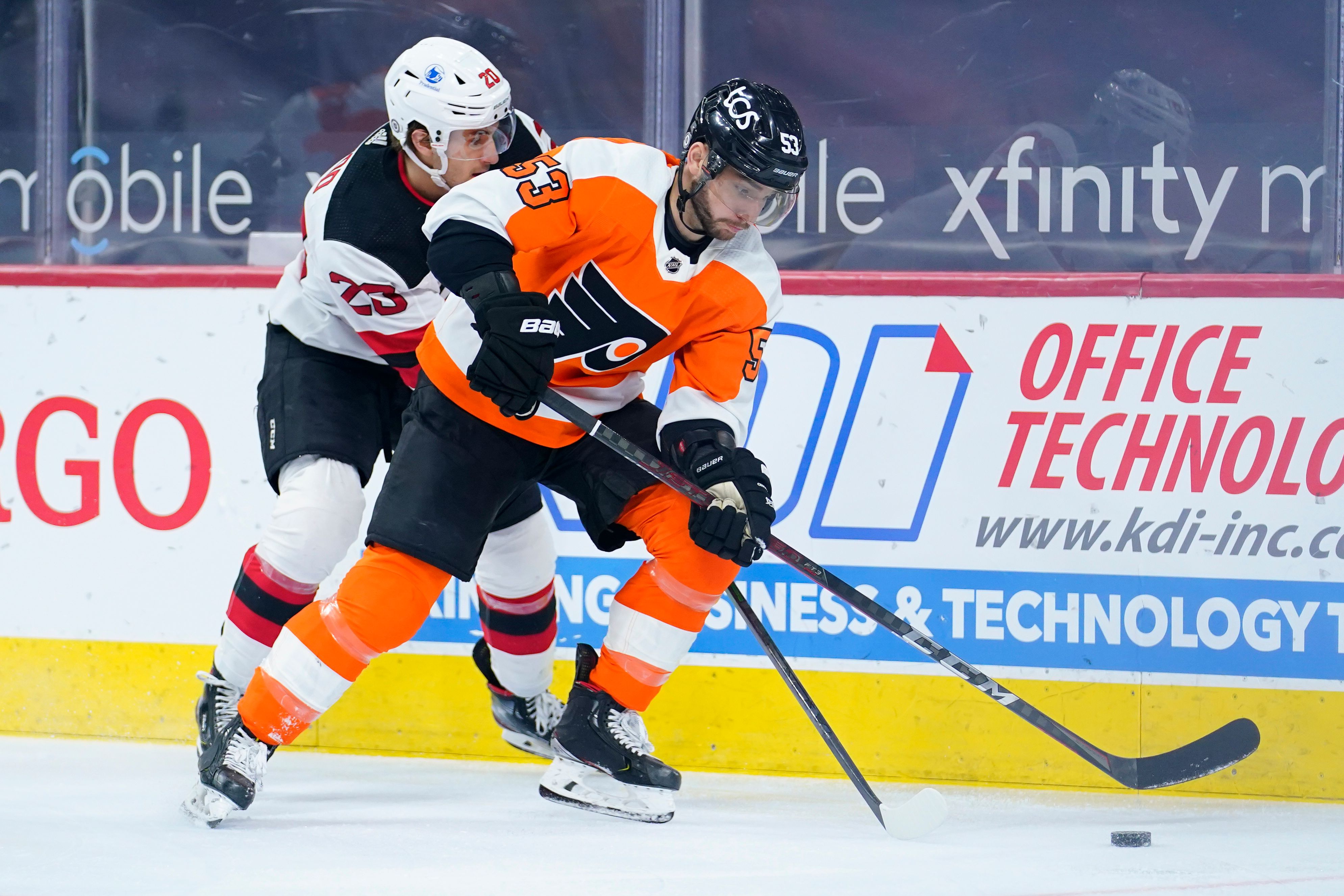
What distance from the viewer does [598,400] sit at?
7.86 feet

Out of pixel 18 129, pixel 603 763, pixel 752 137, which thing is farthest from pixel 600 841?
pixel 18 129

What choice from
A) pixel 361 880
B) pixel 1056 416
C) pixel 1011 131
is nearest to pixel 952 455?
pixel 1056 416

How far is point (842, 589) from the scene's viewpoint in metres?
2.38

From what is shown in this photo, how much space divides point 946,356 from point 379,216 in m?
1.11

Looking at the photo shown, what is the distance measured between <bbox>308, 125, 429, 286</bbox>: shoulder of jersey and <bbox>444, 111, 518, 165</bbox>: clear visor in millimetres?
113

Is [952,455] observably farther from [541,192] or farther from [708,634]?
[541,192]

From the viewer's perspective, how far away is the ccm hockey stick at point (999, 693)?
2277mm

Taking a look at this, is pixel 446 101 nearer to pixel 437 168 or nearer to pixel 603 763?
pixel 437 168

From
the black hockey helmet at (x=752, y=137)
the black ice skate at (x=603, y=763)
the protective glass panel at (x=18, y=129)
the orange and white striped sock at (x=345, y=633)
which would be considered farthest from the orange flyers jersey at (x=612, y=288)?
the protective glass panel at (x=18, y=129)

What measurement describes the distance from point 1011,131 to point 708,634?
1283 millimetres

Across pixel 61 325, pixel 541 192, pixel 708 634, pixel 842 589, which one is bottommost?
pixel 708 634

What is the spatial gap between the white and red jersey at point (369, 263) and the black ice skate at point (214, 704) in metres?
0.63

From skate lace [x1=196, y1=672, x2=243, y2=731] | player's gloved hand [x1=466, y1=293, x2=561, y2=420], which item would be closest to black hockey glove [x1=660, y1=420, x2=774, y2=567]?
player's gloved hand [x1=466, y1=293, x2=561, y2=420]

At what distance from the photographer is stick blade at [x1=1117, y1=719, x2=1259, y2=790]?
2479 millimetres
